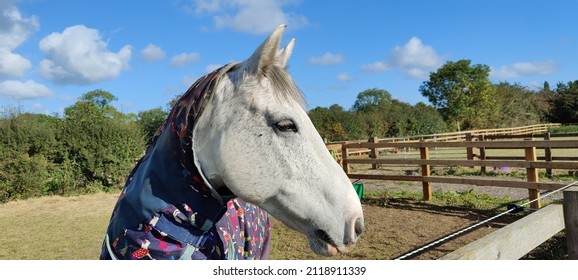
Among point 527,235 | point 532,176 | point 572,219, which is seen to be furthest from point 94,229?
point 532,176

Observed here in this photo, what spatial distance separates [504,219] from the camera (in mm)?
6617

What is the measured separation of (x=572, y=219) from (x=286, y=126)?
1.86 m

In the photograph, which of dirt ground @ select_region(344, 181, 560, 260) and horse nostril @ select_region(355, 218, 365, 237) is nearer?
horse nostril @ select_region(355, 218, 365, 237)

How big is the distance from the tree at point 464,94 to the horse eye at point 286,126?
133ft

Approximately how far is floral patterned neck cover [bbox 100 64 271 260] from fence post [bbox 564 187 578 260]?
1960mm

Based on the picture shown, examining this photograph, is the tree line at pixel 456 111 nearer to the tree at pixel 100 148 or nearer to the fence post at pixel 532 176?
the tree at pixel 100 148

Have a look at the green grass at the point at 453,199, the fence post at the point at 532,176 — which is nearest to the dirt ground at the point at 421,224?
the green grass at the point at 453,199

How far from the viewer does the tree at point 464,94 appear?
3991cm

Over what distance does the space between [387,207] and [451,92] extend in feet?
123

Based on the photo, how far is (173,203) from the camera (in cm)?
134

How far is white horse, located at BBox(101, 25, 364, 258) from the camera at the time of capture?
4.40 feet

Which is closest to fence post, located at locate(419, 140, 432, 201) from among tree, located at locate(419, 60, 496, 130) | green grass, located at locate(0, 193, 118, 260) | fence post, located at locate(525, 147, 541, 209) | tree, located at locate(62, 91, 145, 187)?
fence post, located at locate(525, 147, 541, 209)

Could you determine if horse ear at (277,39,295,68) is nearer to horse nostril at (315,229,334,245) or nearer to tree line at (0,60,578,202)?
horse nostril at (315,229,334,245)

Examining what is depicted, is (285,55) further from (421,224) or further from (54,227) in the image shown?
(54,227)
